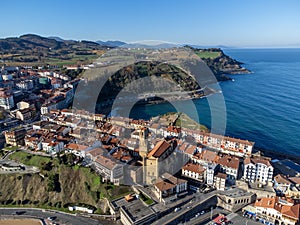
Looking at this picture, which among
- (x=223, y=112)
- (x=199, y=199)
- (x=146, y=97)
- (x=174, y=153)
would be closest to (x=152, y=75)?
(x=146, y=97)

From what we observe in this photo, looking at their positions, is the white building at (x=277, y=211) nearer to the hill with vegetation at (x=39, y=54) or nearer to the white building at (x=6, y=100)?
the white building at (x=6, y=100)

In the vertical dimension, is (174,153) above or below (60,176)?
above

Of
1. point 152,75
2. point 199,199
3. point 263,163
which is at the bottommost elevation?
point 199,199

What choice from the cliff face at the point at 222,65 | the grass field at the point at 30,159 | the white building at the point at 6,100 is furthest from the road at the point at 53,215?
the cliff face at the point at 222,65

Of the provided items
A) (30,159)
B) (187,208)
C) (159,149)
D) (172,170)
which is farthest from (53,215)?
(187,208)

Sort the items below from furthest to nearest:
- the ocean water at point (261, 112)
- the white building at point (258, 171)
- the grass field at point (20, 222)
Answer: the ocean water at point (261, 112), the white building at point (258, 171), the grass field at point (20, 222)

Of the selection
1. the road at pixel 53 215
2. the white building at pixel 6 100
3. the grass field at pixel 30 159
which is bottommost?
A: the road at pixel 53 215

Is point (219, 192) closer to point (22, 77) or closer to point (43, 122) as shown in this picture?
point (43, 122)
